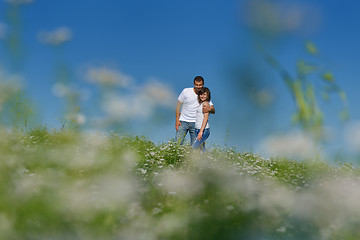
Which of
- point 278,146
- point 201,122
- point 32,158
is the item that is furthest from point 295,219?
point 201,122

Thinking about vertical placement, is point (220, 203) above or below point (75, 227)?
above

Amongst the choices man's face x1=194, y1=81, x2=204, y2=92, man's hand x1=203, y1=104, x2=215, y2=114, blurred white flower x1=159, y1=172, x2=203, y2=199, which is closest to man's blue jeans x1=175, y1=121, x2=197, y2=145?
man's hand x1=203, y1=104, x2=215, y2=114

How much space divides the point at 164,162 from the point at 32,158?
292 cm

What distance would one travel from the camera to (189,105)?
7582 mm

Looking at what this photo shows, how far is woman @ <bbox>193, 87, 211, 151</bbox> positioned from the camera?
7109 mm

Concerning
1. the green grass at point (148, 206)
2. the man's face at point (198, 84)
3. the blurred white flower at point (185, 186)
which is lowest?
the green grass at point (148, 206)

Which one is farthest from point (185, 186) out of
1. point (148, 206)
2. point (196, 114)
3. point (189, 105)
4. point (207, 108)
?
point (189, 105)

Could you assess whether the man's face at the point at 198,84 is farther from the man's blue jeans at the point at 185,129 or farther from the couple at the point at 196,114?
the man's blue jeans at the point at 185,129

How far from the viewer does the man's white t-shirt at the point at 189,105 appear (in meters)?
7.55

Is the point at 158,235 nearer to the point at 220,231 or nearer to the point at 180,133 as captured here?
the point at 220,231

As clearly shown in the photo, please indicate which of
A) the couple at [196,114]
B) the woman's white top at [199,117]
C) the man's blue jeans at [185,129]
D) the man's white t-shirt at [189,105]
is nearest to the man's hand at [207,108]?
the couple at [196,114]

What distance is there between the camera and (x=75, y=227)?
2477 millimetres

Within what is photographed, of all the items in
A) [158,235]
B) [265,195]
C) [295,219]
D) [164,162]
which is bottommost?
[158,235]

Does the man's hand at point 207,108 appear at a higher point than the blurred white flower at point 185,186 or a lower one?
higher
